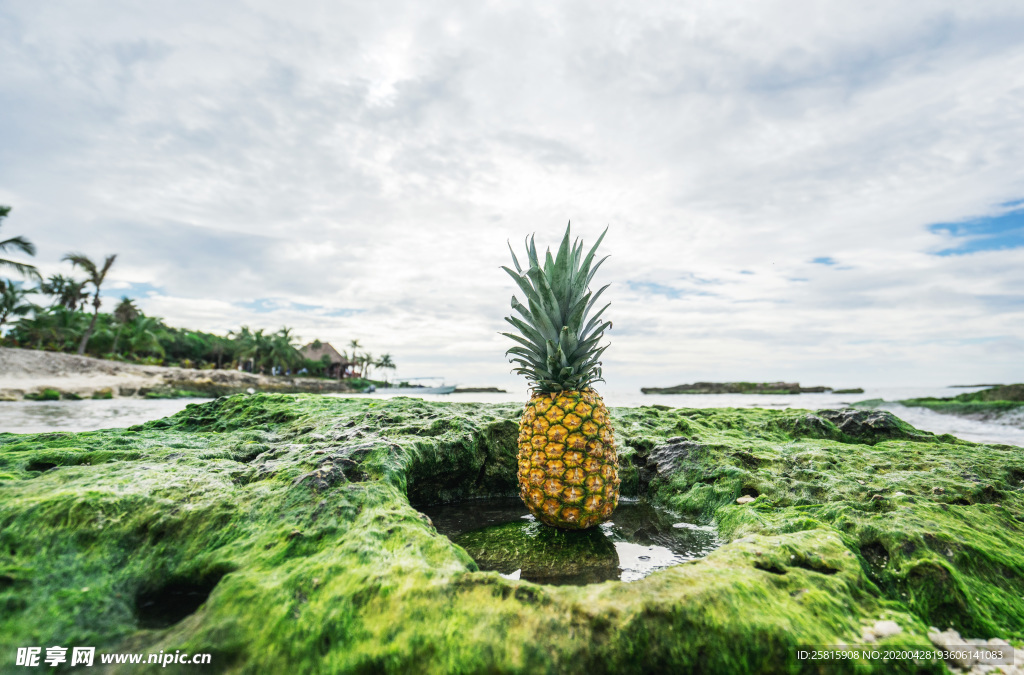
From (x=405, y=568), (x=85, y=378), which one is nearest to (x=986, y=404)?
(x=405, y=568)

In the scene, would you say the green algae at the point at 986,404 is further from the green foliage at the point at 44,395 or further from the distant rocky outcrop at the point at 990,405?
the green foliage at the point at 44,395

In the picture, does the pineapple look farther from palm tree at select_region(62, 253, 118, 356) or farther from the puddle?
palm tree at select_region(62, 253, 118, 356)

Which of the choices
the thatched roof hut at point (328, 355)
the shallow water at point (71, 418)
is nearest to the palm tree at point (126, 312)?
the thatched roof hut at point (328, 355)

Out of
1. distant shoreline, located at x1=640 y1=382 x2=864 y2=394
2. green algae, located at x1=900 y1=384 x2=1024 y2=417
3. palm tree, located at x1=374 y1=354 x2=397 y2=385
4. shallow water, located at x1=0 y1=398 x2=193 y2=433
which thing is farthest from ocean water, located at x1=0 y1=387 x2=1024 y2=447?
palm tree, located at x1=374 y1=354 x2=397 y2=385

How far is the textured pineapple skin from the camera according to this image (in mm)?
3396

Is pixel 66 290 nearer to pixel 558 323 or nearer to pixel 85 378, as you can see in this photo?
pixel 85 378

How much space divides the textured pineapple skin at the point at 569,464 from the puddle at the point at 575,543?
20cm

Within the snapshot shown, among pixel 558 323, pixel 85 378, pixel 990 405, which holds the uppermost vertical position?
pixel 558 323

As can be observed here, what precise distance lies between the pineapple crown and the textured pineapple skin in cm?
28

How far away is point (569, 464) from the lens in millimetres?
3400

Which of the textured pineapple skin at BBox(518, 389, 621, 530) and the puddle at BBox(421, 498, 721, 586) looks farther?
the textured pineapple skin at BBox(518, 389, 621, 530)

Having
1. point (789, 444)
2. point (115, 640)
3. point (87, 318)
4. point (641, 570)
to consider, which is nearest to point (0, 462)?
point (115, 640)

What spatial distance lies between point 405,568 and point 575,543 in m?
1.73

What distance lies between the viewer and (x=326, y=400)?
636 cm
